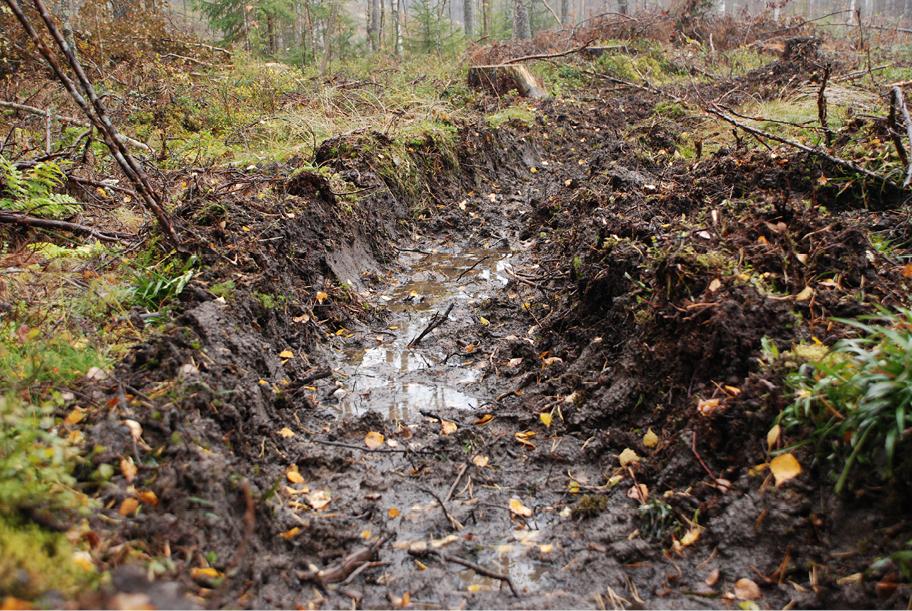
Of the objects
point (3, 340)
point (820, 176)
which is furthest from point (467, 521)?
point (820, 176)

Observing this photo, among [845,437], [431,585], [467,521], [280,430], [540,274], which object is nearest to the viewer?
[845,437]

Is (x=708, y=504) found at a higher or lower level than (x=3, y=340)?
lower

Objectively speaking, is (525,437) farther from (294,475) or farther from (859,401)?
(859,401)

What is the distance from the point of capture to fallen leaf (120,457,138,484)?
220 cm

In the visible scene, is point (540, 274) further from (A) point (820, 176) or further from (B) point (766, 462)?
(B) point (766, 462)

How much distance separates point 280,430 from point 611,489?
75.6 inches

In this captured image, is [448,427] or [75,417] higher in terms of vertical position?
[75,417]

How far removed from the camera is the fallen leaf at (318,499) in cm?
282

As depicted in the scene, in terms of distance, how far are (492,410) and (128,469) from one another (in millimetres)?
2166

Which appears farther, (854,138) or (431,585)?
(854,138)

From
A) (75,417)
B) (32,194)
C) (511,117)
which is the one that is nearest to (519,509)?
(75,417)

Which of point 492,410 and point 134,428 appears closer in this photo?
point 134,428

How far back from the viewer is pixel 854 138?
16.4ft

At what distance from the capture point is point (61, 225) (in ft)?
14.2
